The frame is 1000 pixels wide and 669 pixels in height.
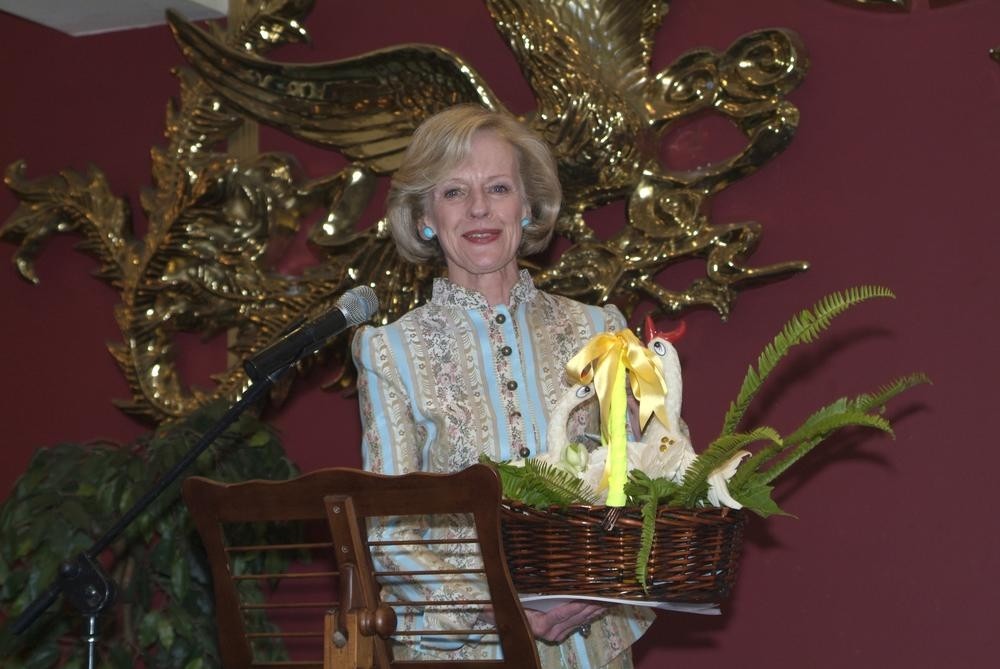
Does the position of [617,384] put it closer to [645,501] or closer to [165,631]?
[645,501]

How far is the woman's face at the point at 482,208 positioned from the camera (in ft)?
6.73

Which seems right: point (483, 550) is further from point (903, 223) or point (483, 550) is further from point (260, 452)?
point (260, 452)

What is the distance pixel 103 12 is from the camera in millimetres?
3275

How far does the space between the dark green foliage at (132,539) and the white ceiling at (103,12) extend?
89cm

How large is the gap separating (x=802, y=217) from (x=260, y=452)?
47.1 inches

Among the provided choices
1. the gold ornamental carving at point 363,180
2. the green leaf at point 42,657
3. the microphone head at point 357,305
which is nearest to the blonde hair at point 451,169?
the microphone head at point 357,305

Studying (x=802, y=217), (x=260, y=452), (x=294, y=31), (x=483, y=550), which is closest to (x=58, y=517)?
(x=260, y=452)

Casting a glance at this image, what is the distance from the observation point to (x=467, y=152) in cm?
205

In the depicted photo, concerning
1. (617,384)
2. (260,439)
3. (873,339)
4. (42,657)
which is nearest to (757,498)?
(617,384)

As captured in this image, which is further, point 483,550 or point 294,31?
point 294,31

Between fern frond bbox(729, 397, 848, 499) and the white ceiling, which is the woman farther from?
the white ceiling

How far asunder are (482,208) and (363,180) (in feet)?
3.34

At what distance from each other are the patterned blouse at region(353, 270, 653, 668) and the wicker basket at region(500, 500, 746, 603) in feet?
1.21

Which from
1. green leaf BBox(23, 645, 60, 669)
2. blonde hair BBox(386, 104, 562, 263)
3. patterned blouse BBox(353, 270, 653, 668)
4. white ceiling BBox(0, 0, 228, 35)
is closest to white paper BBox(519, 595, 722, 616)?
patterned blouse BBox(353, 270, 653, 668)
